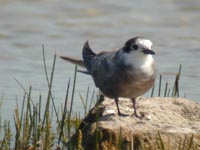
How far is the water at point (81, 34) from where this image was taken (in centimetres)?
977

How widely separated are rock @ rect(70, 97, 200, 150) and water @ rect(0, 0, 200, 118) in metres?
1.32

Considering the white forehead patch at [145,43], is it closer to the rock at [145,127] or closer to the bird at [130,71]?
the bird at [130,71]

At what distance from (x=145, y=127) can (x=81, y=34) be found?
15.5 ft

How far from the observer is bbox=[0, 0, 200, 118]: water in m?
9.77

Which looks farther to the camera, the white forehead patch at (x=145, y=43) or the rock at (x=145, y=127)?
the white forehead patch at (x=145, y=43)

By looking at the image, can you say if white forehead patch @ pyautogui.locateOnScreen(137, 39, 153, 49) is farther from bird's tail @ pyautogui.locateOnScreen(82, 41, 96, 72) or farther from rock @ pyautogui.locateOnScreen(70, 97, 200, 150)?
bird's tail @ pyautogui.locateOnScreen(82, 41, 96, 72)

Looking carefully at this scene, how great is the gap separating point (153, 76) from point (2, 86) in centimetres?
265

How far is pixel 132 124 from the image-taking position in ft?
23.7

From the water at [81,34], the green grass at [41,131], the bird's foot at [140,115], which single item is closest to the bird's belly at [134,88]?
the bird's foot at [140,115]

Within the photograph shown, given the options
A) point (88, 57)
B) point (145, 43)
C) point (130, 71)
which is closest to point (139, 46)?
point (145, 43)

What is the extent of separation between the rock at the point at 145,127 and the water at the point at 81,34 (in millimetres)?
1323

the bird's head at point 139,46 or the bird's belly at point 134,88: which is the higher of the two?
the bird's head at point 139,46

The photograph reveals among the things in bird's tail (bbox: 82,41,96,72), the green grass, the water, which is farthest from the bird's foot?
the water

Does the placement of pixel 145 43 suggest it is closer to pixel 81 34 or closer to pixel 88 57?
pixel 88 57
